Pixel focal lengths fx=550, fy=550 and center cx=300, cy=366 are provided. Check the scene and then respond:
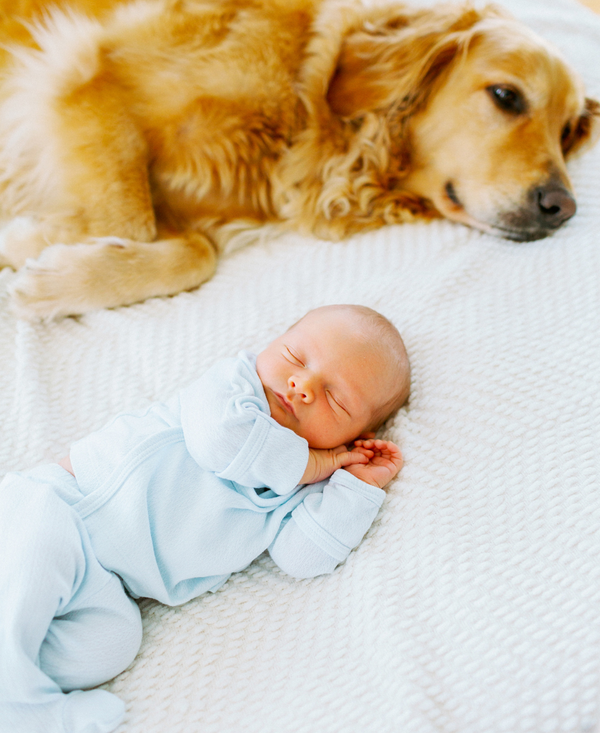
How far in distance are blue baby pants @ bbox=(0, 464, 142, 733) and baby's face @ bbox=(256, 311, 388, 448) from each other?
1.49ft

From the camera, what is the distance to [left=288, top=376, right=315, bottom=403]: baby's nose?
1.11 m

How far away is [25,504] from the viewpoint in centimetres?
96

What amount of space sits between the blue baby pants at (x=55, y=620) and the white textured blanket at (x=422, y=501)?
7cm

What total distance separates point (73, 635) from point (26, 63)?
1750 millimetres

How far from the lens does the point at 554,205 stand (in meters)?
1.70

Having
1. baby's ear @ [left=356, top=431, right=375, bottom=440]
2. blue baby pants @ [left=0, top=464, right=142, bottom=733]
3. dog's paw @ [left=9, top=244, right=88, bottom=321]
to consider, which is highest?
dog's paw @ [left=9, top=244, right=88, bottom=321]

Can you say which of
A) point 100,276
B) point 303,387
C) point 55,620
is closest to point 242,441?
point 303,387

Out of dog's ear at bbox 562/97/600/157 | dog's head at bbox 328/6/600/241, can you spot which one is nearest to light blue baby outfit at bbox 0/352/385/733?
dog's head at bbox 328/6/600/241

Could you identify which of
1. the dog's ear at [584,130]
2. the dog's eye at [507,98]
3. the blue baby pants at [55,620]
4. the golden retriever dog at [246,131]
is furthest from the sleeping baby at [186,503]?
the dog's ear at [584,130]

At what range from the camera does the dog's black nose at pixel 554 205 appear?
1701mm

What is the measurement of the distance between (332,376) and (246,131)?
1.08m

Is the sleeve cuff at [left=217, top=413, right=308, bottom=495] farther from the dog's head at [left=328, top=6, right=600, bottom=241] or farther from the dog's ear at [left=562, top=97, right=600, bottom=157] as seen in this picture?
the dog's ear at [left=562, top=97, right=600, bottom=157]

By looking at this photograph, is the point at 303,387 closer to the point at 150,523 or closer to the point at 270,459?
the point at 270,459

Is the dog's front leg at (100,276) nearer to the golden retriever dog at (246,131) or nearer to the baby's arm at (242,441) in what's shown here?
the golden retriever dog at (246,131)
